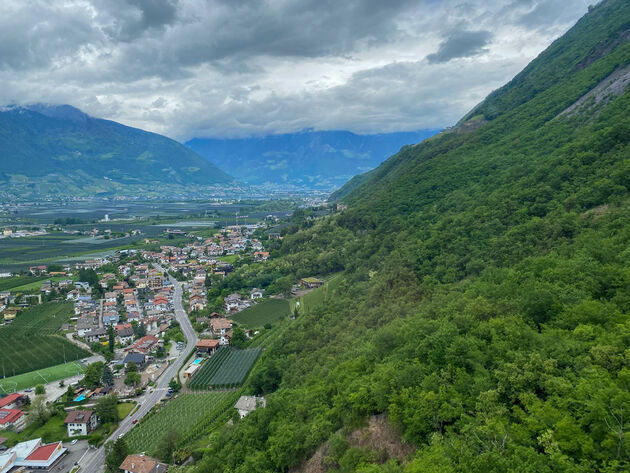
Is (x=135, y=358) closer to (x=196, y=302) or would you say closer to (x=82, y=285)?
(x=196, y=302)

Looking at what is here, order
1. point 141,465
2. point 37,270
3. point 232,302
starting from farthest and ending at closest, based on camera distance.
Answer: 1. point 37,270
2. point 232,302
3. point 141,465

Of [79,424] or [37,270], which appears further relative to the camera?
[37,270]

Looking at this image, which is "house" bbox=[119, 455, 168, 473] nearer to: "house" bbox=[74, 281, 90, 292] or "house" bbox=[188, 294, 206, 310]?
"house" bbox=[188, 294, 206, 310]

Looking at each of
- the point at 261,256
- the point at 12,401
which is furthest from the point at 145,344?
the point at 261,256

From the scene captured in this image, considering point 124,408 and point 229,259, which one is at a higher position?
point 229,259

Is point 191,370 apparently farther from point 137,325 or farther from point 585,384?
point 585,384

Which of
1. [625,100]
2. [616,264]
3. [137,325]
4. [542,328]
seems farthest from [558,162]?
[137,325]

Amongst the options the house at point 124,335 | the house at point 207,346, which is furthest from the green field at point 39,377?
the house at point 207,346
